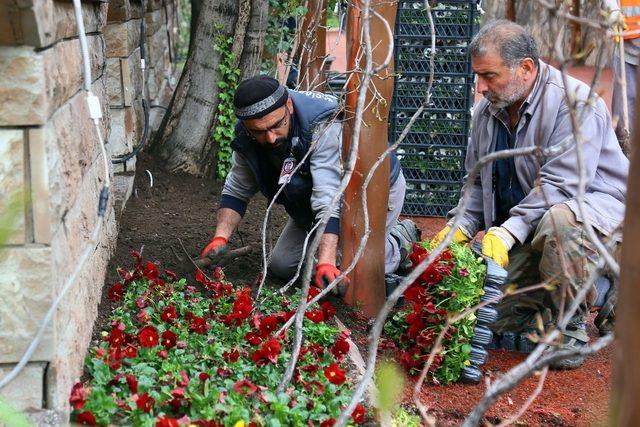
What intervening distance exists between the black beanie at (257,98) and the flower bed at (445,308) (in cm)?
103

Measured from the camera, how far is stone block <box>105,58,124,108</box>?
5973mm

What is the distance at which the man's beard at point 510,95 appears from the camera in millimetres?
4402

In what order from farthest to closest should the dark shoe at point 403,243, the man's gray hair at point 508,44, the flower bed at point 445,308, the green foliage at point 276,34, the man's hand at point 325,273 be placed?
the green foliage at point 276,34
the dark shoe at point 403,243
the man's gray hair at point 508,44
the man's hand at point 325,273
the flower bed at point 445,308

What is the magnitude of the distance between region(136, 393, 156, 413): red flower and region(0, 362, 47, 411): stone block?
0.33 m

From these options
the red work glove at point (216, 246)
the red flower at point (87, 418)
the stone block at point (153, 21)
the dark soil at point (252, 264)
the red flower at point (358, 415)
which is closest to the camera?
the red flower at point (87, 418)

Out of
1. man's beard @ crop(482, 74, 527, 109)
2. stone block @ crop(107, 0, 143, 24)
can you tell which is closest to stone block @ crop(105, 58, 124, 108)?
stone block @ crop(107, 0, 143, 24)

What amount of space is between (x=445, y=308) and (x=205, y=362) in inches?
46.1

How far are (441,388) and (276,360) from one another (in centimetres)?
99

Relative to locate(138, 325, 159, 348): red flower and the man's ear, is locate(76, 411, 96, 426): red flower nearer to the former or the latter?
locate(138, 325, 159, 348): red flower

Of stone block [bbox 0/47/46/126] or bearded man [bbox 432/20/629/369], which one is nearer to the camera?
stone block [bbox 0/47/46/126]

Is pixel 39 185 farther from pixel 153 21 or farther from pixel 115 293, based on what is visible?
pixel 153 21

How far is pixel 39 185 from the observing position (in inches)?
103

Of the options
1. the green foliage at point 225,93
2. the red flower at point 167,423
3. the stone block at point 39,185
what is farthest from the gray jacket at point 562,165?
the green foliage at point 225,93

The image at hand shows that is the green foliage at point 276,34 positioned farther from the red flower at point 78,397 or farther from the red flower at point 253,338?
the red flower at point 78,397
